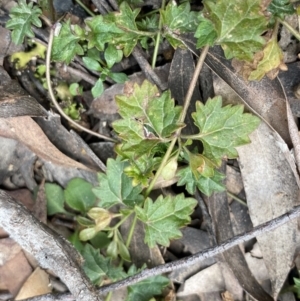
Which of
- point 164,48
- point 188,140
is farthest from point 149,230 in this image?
point 164,48

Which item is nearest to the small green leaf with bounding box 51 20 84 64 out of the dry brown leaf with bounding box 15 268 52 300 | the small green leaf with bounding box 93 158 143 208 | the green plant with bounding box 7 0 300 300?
the green plant with bounding box 7 0 300 300

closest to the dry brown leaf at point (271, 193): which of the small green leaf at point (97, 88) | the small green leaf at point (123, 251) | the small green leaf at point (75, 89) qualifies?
the small green leaf at point (123, 251)

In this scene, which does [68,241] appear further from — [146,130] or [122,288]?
[146,130]

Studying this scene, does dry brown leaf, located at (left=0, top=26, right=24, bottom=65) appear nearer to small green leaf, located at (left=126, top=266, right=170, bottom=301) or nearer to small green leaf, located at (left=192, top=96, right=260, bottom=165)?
small green leaf, located at (left=192, top=96, right=260, bottom=165)

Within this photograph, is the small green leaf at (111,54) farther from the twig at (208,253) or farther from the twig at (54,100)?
the twig at (208,253)

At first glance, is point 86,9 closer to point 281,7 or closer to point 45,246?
point 281,7

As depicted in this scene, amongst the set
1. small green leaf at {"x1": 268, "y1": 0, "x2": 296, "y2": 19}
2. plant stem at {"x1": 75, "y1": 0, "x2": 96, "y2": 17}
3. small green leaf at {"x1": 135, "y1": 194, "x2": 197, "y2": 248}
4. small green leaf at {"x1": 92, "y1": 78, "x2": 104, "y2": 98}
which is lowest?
small green leaf at {"x1": 135, "y1": 194, "x2": 197, "y2": 248}
